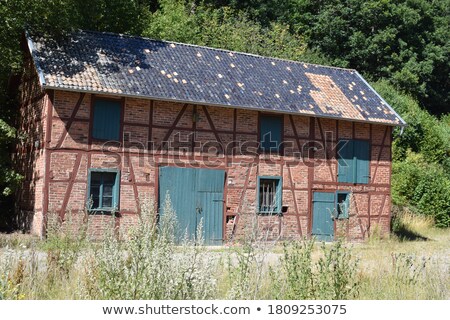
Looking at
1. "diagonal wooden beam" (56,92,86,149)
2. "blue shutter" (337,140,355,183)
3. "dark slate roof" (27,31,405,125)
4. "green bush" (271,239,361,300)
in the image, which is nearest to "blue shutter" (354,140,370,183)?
"blue shutter" (337,140,355,183)

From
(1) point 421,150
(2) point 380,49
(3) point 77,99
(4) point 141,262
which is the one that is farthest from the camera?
(2) point 380,49

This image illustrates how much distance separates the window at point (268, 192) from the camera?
1792cm

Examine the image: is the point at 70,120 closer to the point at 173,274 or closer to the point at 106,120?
the point at 106,120

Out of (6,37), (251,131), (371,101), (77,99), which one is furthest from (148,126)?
(371,101)

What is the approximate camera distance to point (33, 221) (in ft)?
51.7

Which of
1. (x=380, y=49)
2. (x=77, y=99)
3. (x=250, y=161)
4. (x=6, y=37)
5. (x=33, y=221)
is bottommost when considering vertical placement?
(x=33, y=221)

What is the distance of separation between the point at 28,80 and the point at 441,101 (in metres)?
31.3

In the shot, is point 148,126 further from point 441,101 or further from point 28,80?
point 441,101

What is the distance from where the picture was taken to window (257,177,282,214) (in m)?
17.9

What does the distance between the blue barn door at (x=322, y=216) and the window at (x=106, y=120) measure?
6.83 metres

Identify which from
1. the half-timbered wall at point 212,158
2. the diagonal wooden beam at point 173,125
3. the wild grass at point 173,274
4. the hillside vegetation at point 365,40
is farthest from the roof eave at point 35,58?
the wild grass at point 173,274

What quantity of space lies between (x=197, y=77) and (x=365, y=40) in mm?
22728

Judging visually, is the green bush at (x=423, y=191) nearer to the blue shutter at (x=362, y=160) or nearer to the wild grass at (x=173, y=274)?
the blue shutter at (x=362, y=160)

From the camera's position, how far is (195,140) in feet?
55.8
